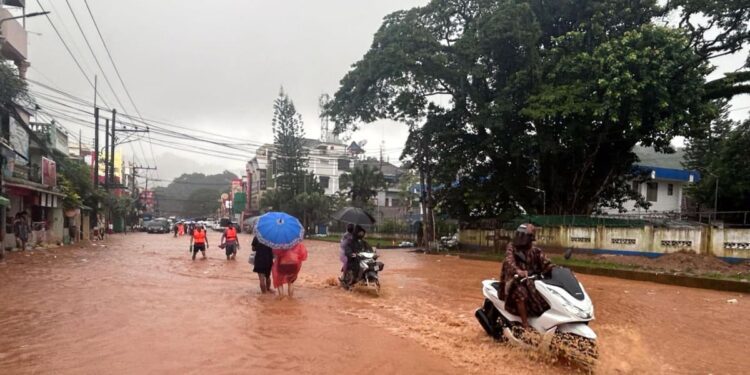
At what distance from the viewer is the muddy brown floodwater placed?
5.71 metres

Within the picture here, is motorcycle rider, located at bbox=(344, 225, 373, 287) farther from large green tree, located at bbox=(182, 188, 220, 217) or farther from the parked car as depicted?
large green tree, located at bbox=(182, 188, 220, 217)

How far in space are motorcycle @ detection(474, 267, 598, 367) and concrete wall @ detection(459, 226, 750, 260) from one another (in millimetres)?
13739

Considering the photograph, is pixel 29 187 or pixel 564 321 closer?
pixel 564 321

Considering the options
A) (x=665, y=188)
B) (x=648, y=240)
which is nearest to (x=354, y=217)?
(x=648, y=240)

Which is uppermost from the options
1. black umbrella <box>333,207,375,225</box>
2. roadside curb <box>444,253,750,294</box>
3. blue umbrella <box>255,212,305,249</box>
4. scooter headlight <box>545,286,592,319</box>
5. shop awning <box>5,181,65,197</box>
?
shop awning <box>5,181,65,197</box>

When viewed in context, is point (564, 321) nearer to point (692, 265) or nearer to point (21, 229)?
point (692, 265)

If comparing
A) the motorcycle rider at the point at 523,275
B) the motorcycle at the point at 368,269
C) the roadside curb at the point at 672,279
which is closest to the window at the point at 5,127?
the motorcycle at the point at 368,269

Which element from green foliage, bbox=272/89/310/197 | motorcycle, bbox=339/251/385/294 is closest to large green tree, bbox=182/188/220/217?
green foliage, bbox=272/89/310/197

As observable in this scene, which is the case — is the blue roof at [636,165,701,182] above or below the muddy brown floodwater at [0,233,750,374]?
above

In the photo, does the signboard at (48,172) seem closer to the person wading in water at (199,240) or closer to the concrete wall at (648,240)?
the person wading in water at (199,240)

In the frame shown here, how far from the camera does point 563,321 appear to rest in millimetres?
5172

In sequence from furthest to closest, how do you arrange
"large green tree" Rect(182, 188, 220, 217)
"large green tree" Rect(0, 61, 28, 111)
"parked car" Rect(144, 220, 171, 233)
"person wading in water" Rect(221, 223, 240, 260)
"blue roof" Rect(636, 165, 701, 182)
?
"large green tree" Rect(182, 188, 220, 217), "parked car" Rect(144, 220, 171, 233), "blue roof" Rect(636, 165, 701, 182), "person wading in water" Rect(221, 223, 240, 260), "large green tree" Rect(0, 61, 28, 111)

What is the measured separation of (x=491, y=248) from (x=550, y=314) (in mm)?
22074

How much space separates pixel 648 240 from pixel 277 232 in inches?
569
